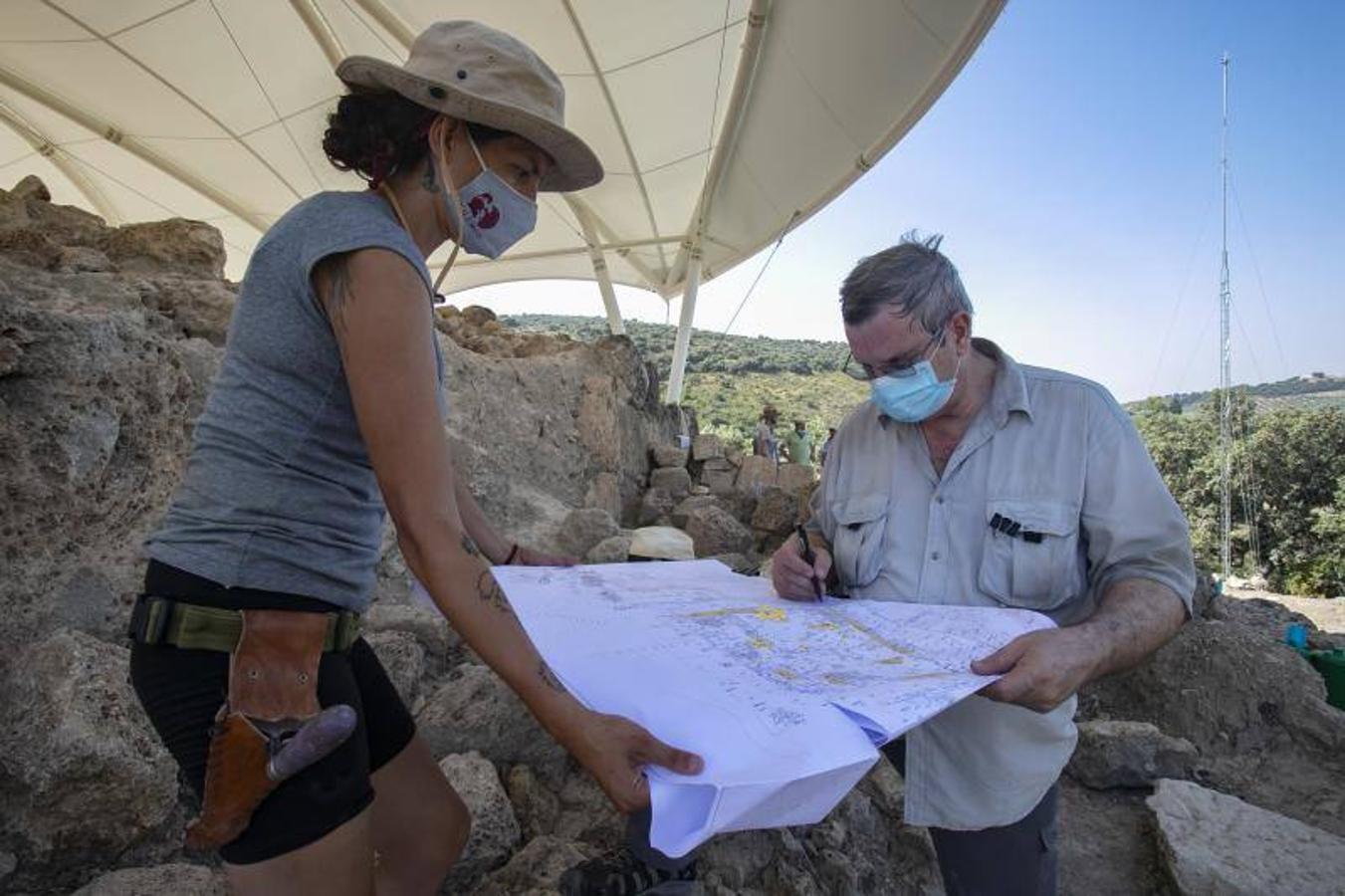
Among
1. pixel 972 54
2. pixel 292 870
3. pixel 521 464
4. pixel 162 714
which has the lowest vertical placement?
pixel 292 870

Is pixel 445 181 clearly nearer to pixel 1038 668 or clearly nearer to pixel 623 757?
pixel 623 757

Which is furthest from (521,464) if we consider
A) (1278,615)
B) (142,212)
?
(142,212)

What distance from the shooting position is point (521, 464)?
17.6 feet

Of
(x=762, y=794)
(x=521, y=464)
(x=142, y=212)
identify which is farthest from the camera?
(x=142, y=212)

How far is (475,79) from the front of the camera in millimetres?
1408

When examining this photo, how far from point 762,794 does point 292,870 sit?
783 mm

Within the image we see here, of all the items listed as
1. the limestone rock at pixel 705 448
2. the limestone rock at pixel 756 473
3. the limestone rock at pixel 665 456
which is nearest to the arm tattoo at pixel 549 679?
the limestone rock at pixel 665 456

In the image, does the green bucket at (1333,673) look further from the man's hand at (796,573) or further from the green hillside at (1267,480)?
the green hillside at (1267,480)

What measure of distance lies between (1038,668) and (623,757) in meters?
0.85

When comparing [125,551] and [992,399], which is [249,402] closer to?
[125,551]

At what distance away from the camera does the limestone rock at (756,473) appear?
30.6 feet

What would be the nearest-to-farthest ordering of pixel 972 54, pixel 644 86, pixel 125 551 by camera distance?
1. pixel 125 551
2. pixel 972 54
3. pixel 644 86

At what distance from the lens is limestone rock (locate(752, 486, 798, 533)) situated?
22.4ft

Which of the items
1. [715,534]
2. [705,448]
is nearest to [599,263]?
[705,448]
